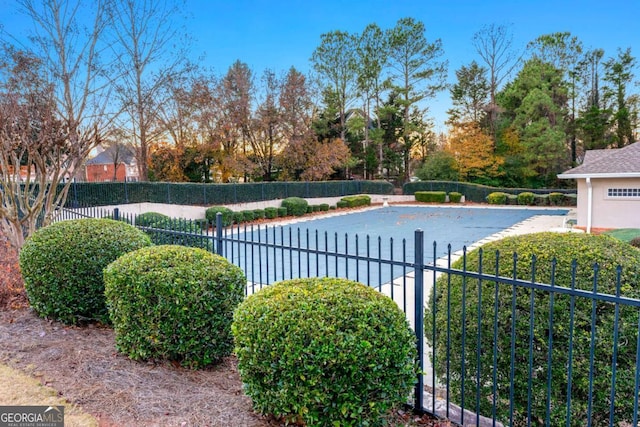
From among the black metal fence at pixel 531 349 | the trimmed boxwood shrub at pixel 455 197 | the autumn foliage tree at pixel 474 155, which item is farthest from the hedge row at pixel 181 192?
the black metal fence at pixel 531 349

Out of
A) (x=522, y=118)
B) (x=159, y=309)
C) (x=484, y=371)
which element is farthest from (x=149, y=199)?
(x=522, y=118)

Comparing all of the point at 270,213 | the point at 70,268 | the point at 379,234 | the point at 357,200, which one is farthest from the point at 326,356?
the point at 357,200

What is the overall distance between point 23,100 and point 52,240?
590 centimetres

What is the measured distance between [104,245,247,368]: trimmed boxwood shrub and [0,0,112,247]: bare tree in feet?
15.0

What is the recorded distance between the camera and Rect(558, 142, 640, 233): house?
523 inches

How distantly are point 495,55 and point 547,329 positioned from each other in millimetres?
34284

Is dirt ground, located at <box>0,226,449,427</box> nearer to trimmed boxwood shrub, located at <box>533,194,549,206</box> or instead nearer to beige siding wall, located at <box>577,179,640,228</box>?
beige siding wall, located at <box>577,179,640,228</box>

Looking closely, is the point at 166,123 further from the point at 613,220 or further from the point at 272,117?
the point at 613,220

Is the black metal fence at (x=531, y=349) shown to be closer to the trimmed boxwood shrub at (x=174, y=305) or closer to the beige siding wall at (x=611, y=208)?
the trimmed boxwood shrub at (x=174, y=305)

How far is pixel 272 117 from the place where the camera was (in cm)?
2427

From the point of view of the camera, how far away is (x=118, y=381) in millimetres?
3158

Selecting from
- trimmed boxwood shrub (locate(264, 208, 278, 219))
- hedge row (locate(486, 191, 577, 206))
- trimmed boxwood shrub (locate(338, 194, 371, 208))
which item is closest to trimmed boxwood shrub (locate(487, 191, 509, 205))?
hedge row (locate(486, 191, 577, 206))

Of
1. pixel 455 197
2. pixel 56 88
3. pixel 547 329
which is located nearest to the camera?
pixel 547 329

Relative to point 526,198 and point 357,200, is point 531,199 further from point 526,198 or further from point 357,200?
point 357,200
